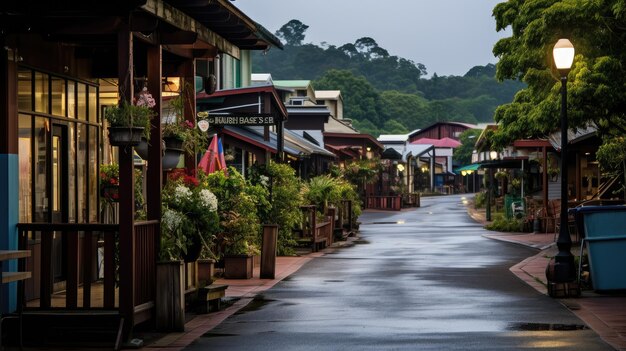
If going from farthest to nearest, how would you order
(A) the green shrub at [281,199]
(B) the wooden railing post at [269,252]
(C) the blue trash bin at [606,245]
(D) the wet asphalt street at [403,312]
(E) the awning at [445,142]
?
(E) the awning at [445,142] < (A) the green shrub at [281,199] < (B) the wooden railing post at [269,252] < (C) the blue trash bin at [606,245] < (D) the wet asphalt street at [403,312]

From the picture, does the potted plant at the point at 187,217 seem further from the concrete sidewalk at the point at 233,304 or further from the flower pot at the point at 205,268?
the flower pot at the point at 205,268

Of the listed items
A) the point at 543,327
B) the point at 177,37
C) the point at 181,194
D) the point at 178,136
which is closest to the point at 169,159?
the point at 178,136

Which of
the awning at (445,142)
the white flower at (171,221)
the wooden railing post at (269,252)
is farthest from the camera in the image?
the awning at (445,142)

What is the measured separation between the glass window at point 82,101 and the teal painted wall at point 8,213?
144 inches

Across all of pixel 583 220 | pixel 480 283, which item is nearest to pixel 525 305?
pixel 583 220

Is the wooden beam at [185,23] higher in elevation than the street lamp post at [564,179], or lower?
higher

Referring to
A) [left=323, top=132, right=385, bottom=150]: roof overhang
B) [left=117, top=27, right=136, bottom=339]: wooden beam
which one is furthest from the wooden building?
[left=323, top=132, right=385, bottom=150]: roof overhang

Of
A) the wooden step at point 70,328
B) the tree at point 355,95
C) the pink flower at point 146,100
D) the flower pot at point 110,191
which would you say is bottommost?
the wooden step at point 70,328

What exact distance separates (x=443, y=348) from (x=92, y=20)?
498 centimetres

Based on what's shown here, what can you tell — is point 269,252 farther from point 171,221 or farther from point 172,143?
point 171,221

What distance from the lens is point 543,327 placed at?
41.7ft

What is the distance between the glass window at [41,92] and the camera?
1448 centimetres

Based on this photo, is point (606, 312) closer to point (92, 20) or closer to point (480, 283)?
point (480, 283)

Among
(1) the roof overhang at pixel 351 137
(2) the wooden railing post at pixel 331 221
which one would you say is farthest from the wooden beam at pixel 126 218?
(1) the roof overhang at pixel 351 137
